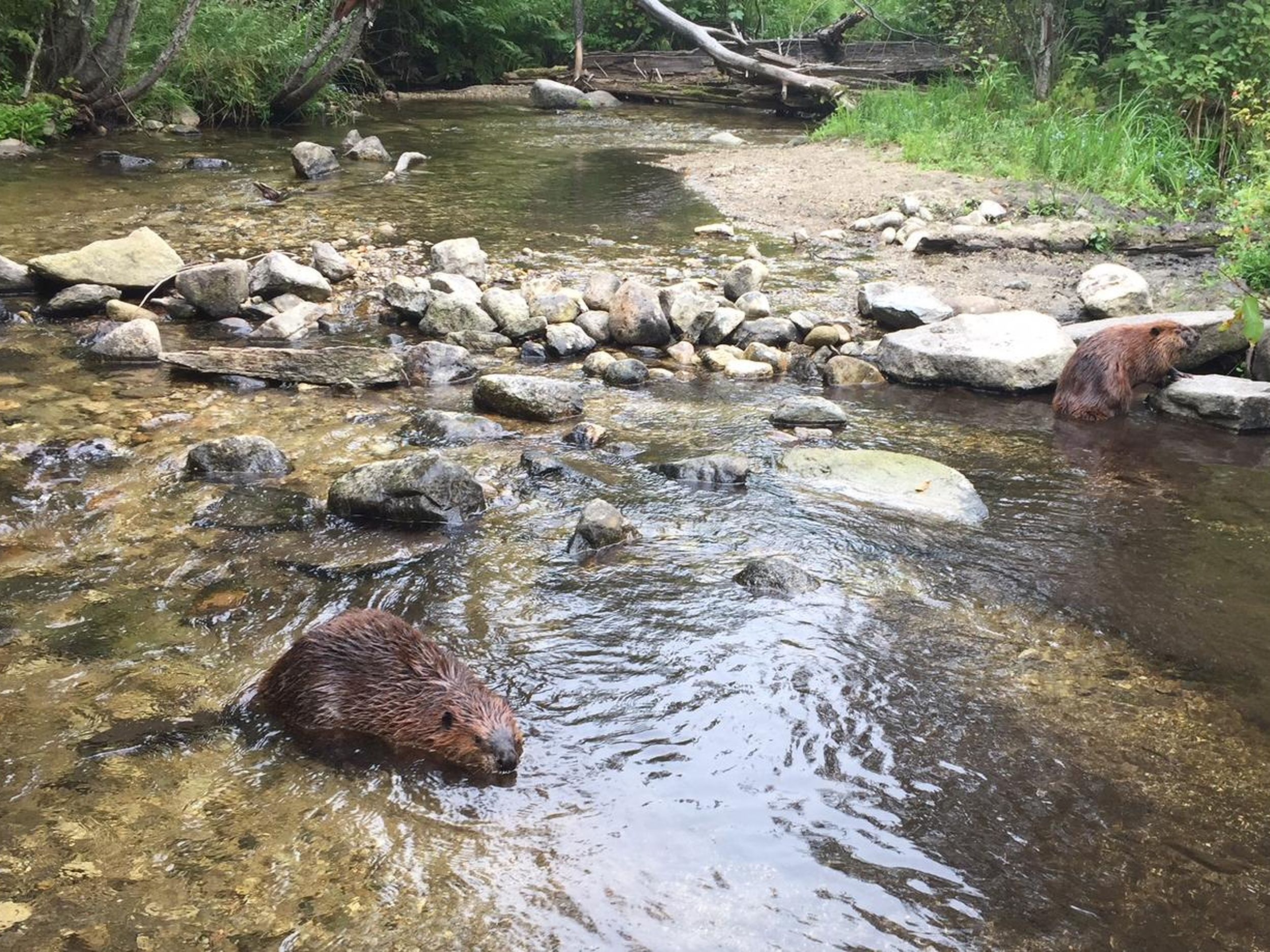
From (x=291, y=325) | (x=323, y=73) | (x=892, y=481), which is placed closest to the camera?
(x=892, y=481)

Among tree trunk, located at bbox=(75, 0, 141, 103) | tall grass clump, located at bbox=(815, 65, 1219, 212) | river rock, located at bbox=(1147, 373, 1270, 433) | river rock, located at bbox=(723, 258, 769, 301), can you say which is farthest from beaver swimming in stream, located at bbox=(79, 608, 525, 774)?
tree trunk, located at bbox=(75, 0, 141, 103)

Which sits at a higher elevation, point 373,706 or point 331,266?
point 331,266

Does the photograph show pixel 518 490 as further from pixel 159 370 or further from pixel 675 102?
pixel 675 102

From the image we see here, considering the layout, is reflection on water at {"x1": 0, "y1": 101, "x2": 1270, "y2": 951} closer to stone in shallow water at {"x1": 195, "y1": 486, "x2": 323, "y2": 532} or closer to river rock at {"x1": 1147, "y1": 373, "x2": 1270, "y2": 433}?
stone in shallow water at {"x1": 195, "y1": 486, "x2": 323, "y2": 532}

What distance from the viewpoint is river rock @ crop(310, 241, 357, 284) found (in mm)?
8844

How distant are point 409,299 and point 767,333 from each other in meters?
2.82

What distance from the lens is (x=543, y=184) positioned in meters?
13.2

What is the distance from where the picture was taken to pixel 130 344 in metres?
6.86

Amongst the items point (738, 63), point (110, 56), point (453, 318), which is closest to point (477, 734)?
point (453, 318)

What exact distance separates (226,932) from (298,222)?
9.13 meters

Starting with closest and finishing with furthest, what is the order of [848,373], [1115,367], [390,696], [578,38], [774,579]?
[390,696] → [774,579] → [1115,367] → [848,373] → [578,38]

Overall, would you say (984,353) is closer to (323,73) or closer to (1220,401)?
(1220,401)

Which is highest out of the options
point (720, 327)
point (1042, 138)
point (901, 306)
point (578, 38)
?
point (578, 38)

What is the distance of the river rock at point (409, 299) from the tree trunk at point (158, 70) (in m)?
7.69
